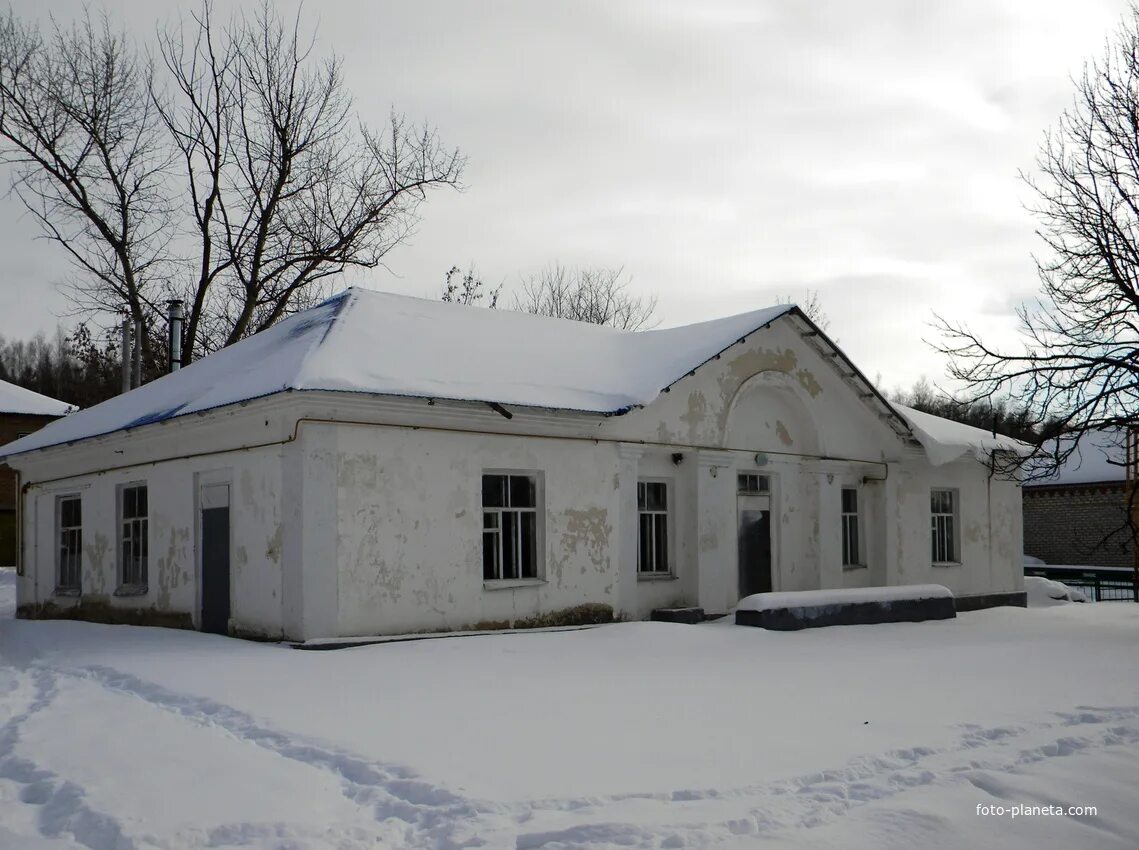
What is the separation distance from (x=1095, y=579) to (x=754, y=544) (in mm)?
14775

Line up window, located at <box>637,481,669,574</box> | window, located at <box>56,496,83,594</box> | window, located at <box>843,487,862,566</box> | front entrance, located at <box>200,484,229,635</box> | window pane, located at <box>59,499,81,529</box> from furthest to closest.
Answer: window, located at <box>843,487,862,566</box> → window pane, located at <box>59,499,81,529</box> → window, located at <box>56,496,83,594</box> → window, located at <box>637,481,669,574</box> → front entrance, located at <box>200,484,229,635</box>

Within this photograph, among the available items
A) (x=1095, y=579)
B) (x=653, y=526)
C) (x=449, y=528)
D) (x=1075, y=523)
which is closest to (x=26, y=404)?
(x=653, y=526)

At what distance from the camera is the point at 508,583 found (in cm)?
1348

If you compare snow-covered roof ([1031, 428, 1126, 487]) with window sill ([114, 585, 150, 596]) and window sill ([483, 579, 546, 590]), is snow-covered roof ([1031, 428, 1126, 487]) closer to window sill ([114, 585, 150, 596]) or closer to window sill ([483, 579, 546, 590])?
window sill ([483, 579, 546, 590])

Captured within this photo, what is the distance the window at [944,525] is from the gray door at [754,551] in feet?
17.1

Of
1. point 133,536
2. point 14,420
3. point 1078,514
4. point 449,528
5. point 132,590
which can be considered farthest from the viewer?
point 14,420

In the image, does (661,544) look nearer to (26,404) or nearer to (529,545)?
(529,545)

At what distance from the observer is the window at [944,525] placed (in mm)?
20672

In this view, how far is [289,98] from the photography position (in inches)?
1103

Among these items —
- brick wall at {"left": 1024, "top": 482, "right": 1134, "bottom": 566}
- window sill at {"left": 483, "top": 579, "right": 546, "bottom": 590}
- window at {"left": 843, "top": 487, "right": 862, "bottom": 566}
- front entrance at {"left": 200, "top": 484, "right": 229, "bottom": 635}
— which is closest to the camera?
window sill at {"left": 483, "top": 579, "right": 546, "bottom": 590}

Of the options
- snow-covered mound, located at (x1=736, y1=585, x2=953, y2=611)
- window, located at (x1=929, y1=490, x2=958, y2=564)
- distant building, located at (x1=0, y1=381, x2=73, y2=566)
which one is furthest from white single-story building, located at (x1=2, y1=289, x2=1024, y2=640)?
distant building, located at (x1=0, y1=381, x2=73, y2=566)

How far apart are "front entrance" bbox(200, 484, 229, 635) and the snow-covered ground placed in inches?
74.0

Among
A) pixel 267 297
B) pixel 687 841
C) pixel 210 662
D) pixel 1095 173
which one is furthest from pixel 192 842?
pixel 267 297

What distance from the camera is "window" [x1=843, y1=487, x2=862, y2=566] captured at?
18.9 meters
